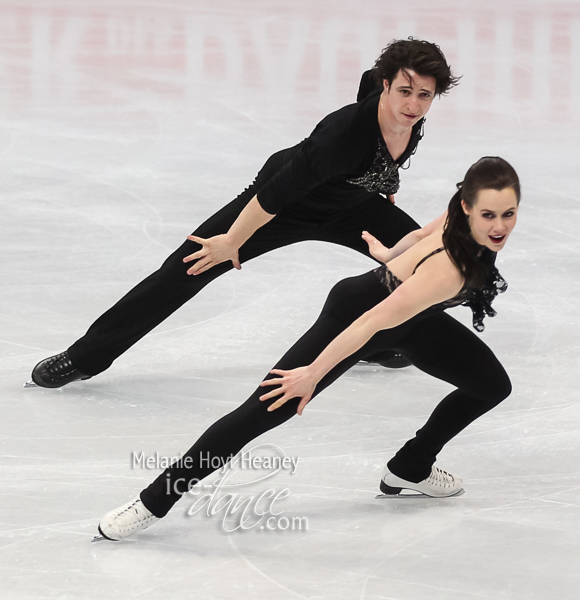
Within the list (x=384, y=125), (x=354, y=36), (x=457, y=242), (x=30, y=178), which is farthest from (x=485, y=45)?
(x=457, y=242)

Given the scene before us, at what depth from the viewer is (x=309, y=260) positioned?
4.82m

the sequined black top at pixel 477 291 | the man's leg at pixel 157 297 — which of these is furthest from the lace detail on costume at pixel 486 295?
the man's leg at pixel 157 297

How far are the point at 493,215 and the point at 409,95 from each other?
67cm

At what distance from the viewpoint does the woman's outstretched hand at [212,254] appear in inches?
133

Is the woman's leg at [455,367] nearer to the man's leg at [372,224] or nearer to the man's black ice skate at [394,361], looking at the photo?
the man's leg at [372,224]

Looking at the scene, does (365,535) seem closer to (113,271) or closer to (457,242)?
(457,242)

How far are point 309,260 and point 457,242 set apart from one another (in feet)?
7.68

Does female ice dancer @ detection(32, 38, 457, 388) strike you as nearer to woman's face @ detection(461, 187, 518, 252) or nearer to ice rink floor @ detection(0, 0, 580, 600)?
ice rink floor @ detection(0, 0, 580, 600)

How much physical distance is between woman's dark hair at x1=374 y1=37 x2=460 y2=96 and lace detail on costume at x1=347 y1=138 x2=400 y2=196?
0.23 metres

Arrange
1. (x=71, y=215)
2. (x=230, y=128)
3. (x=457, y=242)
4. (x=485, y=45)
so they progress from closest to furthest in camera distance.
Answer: (x=457, y=242) < (x=71, y=215) < (x=230, y=128) < (x=485, y=45)

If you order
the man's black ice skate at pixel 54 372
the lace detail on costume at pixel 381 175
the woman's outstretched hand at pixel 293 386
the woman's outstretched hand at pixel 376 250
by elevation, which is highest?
the lace detail on costume at pixel 381 175

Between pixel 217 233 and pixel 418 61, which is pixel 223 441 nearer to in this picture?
pixel 217 233

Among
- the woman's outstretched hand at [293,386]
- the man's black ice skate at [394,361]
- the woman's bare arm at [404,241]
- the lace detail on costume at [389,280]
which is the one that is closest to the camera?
the woman's outstretched hand at [293,386]

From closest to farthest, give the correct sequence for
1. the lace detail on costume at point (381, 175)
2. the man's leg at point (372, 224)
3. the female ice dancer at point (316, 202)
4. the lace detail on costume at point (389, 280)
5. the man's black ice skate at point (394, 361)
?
the lace detail on costume at point (389, 280)
the female ice dancer at point (316, 202)
the lace detail on costume at point (381, 175)
the man's leg at point (372, 224)
the man's black ice skate at point (394, 361)
